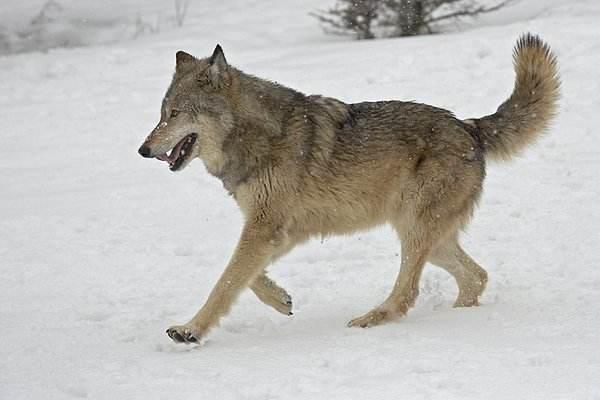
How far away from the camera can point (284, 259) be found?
25.8ft

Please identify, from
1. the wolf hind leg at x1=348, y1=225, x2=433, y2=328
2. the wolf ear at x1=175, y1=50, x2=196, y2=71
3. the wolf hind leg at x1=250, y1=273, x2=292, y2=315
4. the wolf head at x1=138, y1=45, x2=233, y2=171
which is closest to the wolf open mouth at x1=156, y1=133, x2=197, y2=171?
the wolf head at x1=138, y1=45, x2=233, y2=171

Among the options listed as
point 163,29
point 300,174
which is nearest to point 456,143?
point 300,174

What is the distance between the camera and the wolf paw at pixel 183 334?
571 centimetres

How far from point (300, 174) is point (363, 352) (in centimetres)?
154

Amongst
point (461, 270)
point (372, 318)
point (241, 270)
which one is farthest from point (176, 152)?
point (461, 270)

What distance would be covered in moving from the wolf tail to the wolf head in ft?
6.30

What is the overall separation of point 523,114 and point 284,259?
2.54 metres

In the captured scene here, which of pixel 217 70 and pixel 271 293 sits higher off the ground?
pixel 217 70

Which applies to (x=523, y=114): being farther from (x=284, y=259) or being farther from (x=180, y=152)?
(x=180, y=152)

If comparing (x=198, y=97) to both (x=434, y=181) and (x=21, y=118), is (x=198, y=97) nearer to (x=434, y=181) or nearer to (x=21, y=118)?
(x=434, y=181)

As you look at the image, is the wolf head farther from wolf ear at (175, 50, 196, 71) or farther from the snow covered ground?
the snow covered ground

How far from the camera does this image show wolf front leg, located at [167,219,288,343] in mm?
5852

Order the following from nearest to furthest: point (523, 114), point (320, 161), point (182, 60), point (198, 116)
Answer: point (198, 116)
point (320, 161)
point (182, 60)
point (523, 114)

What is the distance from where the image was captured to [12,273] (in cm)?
757
